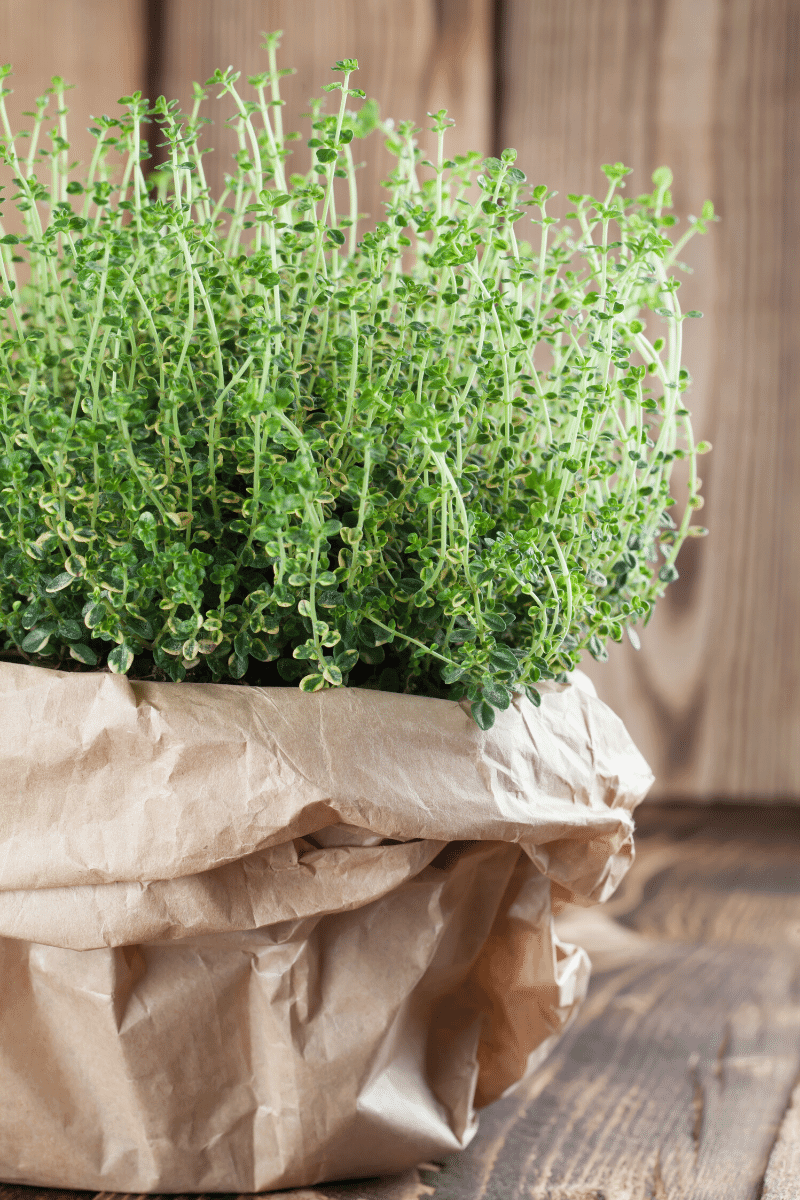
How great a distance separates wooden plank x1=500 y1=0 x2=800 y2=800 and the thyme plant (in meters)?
0.74

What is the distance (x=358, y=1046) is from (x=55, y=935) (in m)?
0.17

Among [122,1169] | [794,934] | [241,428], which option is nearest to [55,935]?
[122,1169]

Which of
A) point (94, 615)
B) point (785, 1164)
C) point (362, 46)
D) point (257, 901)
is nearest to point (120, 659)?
point (94, 615)

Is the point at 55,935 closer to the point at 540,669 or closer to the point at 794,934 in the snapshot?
the point at 540,669

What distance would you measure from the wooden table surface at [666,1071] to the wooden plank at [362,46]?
0.92 metres

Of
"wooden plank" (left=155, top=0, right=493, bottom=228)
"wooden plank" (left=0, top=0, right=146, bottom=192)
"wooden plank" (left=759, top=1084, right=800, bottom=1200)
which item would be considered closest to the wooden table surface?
"wooden plank" (left=759, top=1084, right=800, bottom=1200)

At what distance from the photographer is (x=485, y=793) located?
488 millimetres

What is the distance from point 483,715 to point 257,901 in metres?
0.14

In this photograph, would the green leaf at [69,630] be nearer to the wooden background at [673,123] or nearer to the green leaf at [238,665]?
the green leaf at [238,665]

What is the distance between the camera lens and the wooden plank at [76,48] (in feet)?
4.06

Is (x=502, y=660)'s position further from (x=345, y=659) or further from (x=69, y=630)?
(x=69, y=630)

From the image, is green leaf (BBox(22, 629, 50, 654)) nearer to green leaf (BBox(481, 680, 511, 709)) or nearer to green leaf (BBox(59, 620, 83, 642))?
green leaf (BBox(59, 620, 83, 642))

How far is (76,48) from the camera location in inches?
49.0

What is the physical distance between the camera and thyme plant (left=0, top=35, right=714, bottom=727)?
1.52 ft
